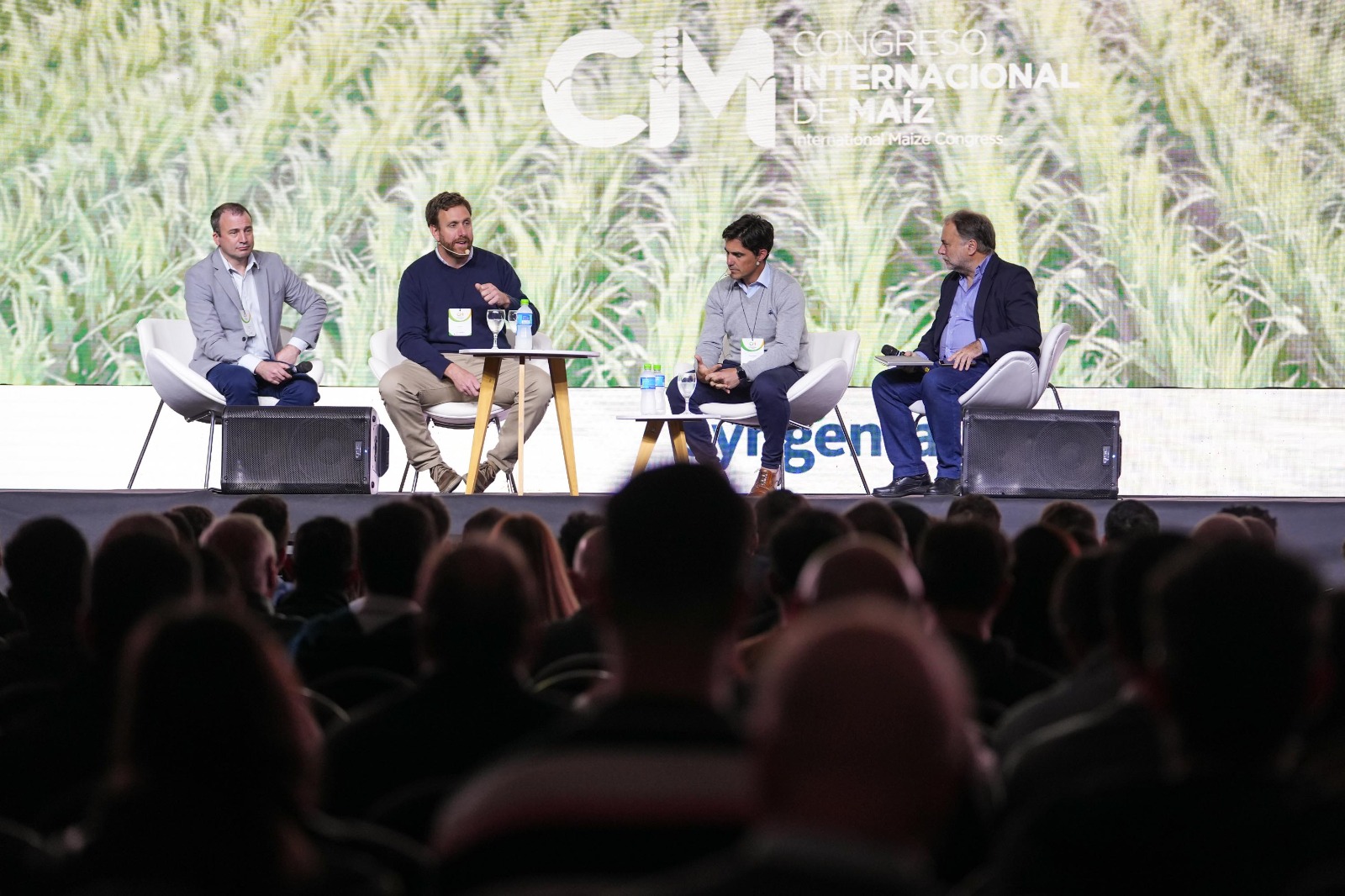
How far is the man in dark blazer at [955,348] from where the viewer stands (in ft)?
20.3

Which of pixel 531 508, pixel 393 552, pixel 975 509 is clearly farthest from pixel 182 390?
pixel 393 552

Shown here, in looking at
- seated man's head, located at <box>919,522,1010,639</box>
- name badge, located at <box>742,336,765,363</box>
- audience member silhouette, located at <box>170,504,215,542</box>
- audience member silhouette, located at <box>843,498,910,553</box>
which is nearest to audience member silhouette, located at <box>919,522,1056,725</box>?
seated man's head, located at <box>919,522,1010,639</box>

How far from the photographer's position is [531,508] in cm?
515

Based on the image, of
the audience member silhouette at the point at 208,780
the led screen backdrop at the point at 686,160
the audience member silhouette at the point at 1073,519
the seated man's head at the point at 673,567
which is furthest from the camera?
the led screen backdrop at the point at 686,160

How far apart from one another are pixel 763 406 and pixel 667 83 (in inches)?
95.3

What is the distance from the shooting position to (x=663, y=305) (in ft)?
25.9

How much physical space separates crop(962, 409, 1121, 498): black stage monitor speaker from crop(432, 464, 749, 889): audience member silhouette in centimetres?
473

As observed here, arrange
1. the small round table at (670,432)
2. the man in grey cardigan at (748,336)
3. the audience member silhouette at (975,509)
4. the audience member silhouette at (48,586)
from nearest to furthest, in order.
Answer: the audience member silhouette at (48,586), the audience member silhouette at (975,509), the small round table at (670,432), the man in grey cardigan at (748,336)

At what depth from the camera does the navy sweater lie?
254 inches

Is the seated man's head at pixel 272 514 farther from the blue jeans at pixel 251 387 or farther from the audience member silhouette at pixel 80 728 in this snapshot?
the blue jeans at pixel 251 387

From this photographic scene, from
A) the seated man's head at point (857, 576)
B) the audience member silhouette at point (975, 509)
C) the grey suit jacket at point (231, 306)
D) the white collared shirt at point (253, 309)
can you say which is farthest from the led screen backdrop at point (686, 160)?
the seated man's head at point (857, 576)

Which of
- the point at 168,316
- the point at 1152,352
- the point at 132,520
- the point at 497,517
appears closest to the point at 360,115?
the point at 168,316

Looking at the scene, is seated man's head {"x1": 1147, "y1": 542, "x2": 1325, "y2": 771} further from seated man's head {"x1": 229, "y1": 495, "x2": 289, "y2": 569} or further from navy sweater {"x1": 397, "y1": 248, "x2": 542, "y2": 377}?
navy sweater {"x1": 397, "y1": 248, "x2": 542, "y2": 377}

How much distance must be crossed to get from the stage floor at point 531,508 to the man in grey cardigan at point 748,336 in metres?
1.10
